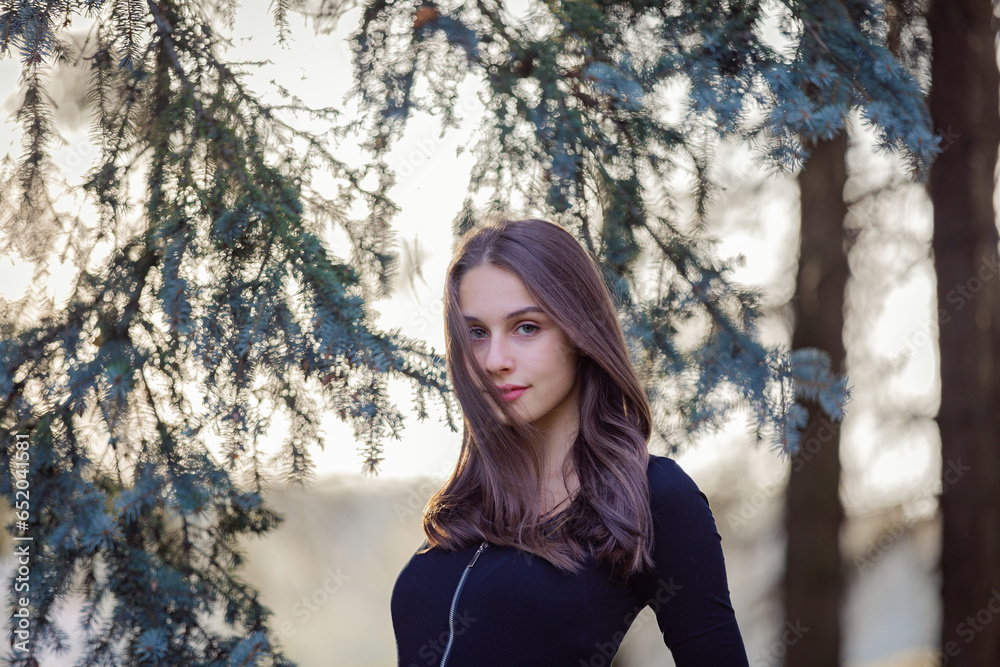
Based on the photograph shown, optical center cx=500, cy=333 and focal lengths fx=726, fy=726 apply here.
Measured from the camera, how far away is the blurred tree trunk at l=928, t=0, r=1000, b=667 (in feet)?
12.4

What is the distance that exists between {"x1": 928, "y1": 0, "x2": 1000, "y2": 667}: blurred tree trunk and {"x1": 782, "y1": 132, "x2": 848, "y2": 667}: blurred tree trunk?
1.70 ft

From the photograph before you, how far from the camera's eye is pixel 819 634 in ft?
13.4

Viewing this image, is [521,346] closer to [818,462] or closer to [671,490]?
[671,490]

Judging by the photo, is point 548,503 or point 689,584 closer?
point 689,584

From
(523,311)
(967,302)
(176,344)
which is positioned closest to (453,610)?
(523,311)

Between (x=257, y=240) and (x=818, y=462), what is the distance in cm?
352

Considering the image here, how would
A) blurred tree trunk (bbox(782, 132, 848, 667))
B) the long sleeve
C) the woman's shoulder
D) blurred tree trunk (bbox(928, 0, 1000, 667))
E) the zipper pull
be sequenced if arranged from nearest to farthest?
the long sleeve, the woman's shoulder, the zipper pull, blurred tree trunk (bbox(928, 0, 1000, 667)), blurred tree trunk (bbox(782, 132, 848, 667))

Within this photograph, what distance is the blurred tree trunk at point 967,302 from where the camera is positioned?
3.79 metres

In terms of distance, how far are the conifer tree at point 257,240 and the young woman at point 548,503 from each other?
0.22 meters

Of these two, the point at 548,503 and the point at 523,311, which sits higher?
the point at 523,311

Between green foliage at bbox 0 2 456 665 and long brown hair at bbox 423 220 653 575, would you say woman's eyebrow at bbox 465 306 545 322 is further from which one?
green foliage at bbox 0 2 456 665

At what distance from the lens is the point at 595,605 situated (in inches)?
57.1

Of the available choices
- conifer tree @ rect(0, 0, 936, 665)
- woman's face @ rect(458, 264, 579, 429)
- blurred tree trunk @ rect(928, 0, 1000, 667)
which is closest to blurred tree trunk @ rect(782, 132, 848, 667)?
blurred tree trunk @ rect(928, 0, 1000, 667)

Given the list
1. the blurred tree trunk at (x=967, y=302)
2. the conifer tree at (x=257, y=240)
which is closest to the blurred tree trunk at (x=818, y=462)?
the blurred tree trunk at (x=967, y=302)
